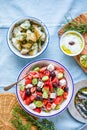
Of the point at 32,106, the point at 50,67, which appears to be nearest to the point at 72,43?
the point at 50,67

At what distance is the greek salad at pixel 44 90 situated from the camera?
7.09 feet

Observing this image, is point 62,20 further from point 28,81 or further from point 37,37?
point 28,81

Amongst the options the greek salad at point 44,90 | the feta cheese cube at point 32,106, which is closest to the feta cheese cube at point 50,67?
the greek salad at point 44,90

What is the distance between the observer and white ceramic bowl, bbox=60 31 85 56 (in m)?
2.22

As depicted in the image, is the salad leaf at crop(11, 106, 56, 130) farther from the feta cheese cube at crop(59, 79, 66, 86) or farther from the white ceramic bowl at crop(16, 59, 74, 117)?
the feta cheese cube at crop(59, 79, 66, 86)

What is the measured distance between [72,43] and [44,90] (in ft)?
0.68

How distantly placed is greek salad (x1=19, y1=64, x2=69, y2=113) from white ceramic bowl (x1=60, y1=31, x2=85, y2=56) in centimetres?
9

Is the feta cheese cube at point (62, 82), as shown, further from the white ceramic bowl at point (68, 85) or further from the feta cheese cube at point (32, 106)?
the feta cheese cube at point (32, 106)

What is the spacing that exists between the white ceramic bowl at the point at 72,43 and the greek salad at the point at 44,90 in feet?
0.30

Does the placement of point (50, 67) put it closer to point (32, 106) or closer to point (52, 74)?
point (52, 74)

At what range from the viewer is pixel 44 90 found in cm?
216

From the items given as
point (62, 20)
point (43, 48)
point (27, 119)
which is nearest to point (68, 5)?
point (62, 20)

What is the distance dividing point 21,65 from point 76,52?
0.21 m

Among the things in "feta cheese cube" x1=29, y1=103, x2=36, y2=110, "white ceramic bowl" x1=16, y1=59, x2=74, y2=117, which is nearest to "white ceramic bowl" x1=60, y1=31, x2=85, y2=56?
"white ceramic bowl" x1=16, y1=59, x2=74, y2=117
